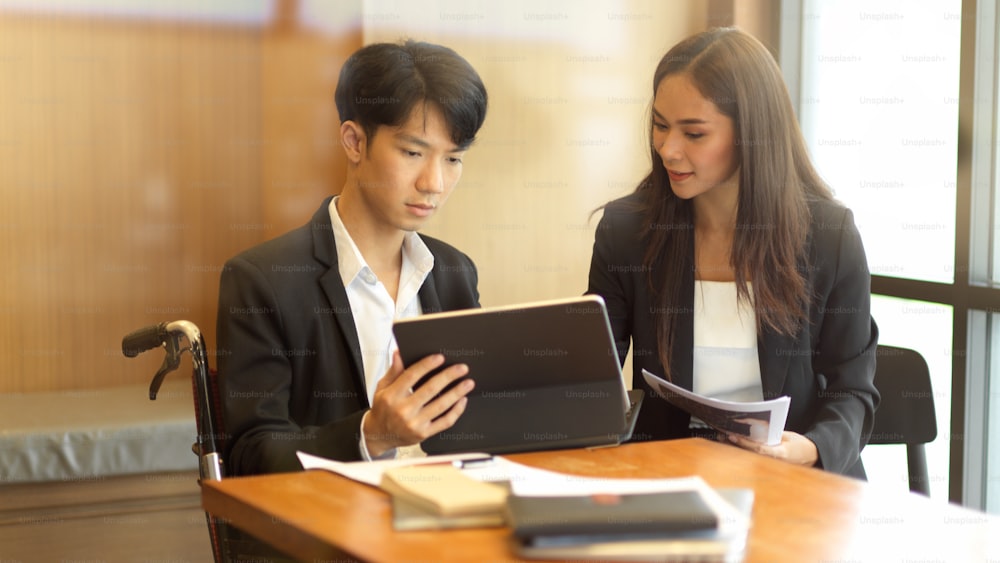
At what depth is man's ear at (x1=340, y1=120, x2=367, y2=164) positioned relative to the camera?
2.01m

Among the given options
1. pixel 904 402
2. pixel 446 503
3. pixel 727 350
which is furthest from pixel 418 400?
pixel 904 402

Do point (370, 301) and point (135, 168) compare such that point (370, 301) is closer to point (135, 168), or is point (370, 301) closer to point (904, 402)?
point (904, 402)

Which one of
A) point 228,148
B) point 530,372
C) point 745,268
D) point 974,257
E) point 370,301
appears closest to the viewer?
point 530,372

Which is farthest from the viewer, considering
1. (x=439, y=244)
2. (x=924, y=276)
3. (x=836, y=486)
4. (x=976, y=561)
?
(x=924, y=276)

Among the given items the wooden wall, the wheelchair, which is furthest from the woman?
the wooden wall

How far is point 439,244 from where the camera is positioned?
7.03ft

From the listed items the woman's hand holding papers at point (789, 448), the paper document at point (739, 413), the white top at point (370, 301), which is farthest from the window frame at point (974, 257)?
the white top at point (370, 301)

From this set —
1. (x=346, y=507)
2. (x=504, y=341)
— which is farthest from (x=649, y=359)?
(x=346, y=507)

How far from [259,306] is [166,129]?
1.70 metres

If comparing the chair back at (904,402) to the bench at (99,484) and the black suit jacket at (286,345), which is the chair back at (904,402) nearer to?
the black suit jacket at (286,345)

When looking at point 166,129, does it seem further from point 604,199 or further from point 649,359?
point 649,359

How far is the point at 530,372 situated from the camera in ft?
5.24

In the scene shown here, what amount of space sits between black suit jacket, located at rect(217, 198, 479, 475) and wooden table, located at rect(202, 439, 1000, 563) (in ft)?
1.05

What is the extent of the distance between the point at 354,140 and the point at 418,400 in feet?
2.21
